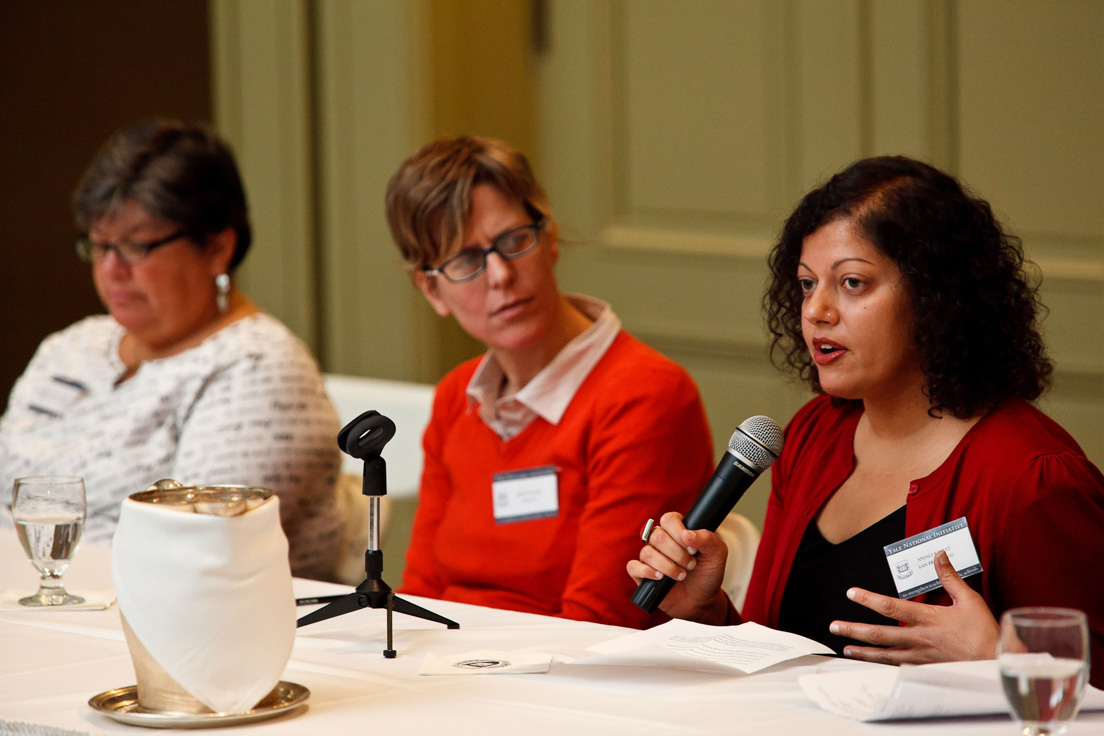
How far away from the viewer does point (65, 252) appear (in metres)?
4.54

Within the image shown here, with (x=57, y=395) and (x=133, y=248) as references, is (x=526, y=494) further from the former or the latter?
(x=57, y=395)

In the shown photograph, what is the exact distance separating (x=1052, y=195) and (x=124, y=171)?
2182 millimetres

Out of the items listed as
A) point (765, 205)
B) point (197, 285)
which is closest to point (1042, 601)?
point (197, 285)

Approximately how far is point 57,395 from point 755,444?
1.79 metres

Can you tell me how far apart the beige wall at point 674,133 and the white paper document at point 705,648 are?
5.28ft

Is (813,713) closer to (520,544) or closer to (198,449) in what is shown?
(520,544)

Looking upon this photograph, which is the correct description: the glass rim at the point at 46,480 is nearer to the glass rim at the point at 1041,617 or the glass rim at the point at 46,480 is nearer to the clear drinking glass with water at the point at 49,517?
the clear drinking glass with water at the point at 49,517

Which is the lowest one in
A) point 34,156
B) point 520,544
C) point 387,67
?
point 520,544

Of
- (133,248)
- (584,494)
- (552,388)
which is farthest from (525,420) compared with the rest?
(133,248)

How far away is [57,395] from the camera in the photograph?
283cm

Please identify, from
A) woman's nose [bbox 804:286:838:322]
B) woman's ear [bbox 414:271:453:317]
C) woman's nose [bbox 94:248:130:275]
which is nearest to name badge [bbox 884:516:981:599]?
woman's nose [bbox 804:286:838:322]

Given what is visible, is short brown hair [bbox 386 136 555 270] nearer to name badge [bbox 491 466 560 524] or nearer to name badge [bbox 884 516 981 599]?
name badge [bbox 491 466 560 524]

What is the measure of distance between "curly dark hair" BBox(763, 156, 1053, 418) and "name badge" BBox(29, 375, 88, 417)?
1.73 metres

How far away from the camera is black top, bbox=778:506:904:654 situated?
68.7 inches
